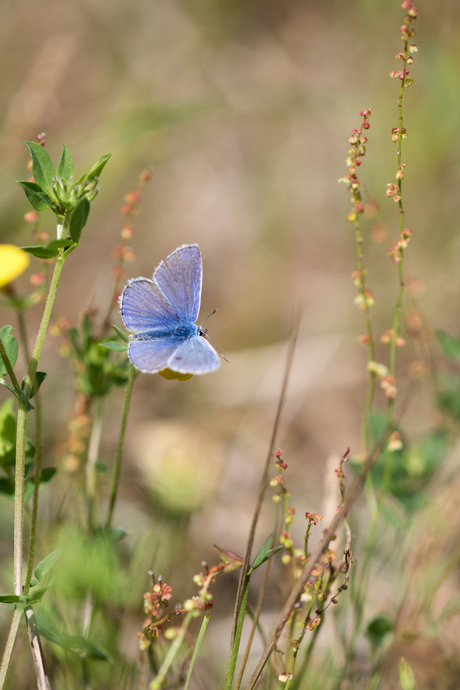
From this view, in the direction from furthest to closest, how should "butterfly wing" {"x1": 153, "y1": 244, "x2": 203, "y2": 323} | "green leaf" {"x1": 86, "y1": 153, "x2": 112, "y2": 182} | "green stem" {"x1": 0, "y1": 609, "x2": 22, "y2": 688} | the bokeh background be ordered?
1. the bokeh background
2. "butterfly wing" {"x1": 153, "y1": 244, "x2": 203, "y2": 323}
3. "green leaf" {"x1": 86, "y1": 153, "x2": 112, "y2": 182}
4. "green stem" {"x1": 0, "y1": 609, "x2": 22, "y2": 688}

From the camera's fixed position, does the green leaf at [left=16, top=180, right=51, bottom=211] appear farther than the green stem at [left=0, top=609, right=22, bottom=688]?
Yes

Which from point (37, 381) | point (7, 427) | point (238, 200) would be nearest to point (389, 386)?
point (37, 381)

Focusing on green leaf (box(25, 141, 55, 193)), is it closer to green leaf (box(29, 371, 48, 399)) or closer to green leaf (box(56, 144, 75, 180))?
green leaf (box(56, 144, 75, 180))

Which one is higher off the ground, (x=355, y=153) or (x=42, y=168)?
(x=355, y=153)

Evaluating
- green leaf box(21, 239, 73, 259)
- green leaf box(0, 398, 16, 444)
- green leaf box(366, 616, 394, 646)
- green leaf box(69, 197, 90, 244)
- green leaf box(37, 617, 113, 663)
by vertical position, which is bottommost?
green leaf box(366, 616, 394, 646)

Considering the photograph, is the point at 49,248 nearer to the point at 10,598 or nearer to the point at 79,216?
the point at 79,216

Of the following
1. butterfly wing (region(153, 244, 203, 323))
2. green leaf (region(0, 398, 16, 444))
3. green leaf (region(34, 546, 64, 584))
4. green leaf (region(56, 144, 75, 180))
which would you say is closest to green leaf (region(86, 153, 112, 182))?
green leaf (region(56, 144, 75, 180))
